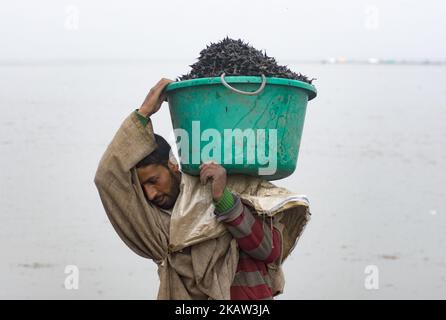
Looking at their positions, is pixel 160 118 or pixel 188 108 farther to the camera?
pixel 160 118

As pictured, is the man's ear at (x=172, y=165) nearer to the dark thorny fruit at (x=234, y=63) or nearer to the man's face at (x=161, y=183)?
the man's face at (x=161, y=183)

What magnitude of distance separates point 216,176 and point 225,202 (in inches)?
3.4

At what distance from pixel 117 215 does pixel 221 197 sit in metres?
0.33

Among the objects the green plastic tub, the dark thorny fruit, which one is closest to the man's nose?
the green plastic tub

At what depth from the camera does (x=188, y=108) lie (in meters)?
2.18

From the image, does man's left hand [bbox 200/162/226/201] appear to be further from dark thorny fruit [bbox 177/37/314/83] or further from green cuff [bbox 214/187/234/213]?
dark thorny fruit [bbox 177/37/314/83]

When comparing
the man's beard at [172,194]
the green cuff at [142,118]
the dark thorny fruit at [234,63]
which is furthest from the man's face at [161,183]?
the dark thorny fruit at [234,63]

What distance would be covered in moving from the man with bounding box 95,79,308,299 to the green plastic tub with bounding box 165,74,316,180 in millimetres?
59

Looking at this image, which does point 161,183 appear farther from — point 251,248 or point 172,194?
point 251,248

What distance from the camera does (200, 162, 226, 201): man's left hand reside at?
6.90 ft

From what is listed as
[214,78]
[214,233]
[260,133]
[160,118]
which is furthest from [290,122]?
[160,118]

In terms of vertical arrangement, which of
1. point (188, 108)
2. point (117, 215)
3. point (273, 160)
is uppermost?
point (188, 108)

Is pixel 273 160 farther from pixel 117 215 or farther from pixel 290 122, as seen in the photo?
pixel 117 215

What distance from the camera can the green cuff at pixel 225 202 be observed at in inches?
83.6
